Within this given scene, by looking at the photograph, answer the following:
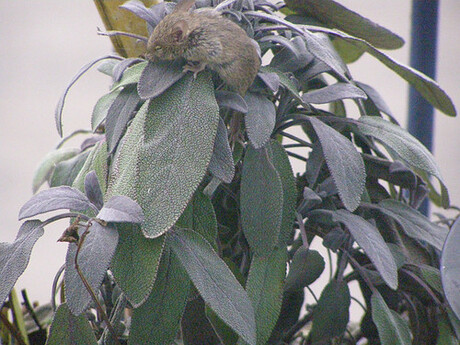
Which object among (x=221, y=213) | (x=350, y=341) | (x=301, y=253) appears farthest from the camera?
(x=350, y=341)

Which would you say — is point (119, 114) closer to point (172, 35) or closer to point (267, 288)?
point (172, 35)

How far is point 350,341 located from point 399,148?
38cm

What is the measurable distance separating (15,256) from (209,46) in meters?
0.30

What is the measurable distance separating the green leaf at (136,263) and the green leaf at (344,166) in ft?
0.67

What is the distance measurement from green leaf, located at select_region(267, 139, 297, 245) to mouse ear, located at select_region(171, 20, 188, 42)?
6.5 inches

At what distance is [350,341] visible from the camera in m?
0.86

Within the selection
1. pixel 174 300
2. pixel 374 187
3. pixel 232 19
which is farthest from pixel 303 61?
pixel 174 300

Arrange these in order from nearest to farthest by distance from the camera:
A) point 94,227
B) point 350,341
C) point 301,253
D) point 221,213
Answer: point 94,227
point 301,253
point 221,213
point 350,341

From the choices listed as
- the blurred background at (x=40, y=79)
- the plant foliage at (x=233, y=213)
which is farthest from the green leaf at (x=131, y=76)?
the blurred background at (x=40, y=79)

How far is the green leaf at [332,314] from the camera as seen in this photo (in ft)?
2.11

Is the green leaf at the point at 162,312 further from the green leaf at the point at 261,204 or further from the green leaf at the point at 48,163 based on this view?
the green leaf at the point at 48,163

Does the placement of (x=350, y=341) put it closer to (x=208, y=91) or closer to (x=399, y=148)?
(x=399, y=148)

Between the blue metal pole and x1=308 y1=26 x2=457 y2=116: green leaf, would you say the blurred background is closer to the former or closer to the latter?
the blue metal pole

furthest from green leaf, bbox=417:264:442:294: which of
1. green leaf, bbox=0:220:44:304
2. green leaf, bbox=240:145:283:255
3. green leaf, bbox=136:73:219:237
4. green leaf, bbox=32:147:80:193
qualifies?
green leaf, bbox=32:147:80:193
